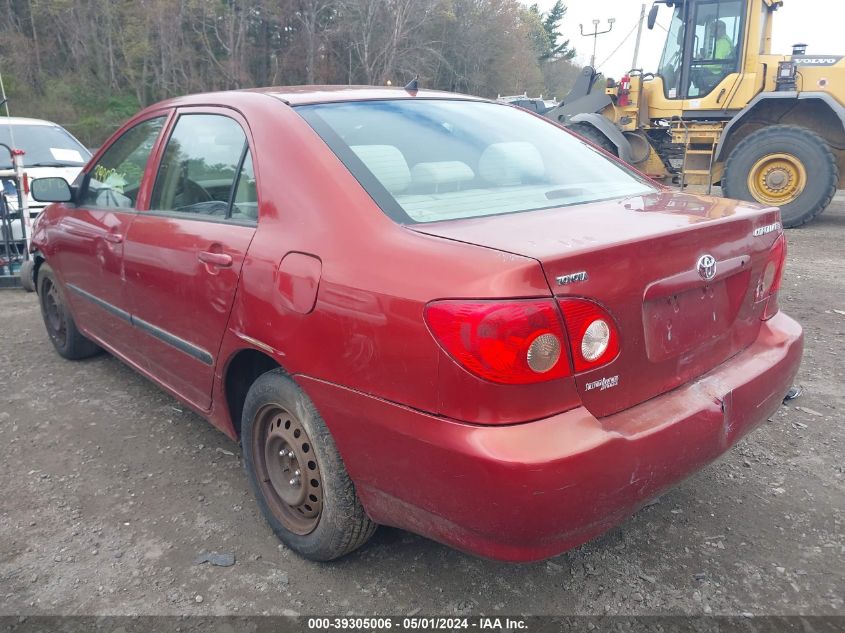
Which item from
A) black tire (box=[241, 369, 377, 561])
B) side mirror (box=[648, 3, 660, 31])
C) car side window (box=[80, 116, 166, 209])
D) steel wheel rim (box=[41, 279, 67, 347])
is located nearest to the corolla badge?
black tire (box=[241, 369, 377, 561])

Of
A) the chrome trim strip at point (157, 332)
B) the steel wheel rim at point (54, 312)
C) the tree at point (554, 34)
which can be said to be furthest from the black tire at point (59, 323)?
the tree at point (554, 34)

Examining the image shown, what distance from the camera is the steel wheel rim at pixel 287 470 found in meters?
2.25

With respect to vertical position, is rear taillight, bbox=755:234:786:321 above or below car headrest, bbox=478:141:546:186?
below

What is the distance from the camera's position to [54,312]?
4.52 metres

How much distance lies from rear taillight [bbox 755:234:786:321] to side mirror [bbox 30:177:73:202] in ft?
11.6

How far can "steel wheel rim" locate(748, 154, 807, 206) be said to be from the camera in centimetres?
941

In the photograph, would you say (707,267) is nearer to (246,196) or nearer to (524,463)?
(524,463)

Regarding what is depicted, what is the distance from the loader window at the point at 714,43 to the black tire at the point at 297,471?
400 inches

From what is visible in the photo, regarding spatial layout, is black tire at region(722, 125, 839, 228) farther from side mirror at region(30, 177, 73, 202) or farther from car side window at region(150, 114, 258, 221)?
side mirror at region(30, 177, 73, 202)

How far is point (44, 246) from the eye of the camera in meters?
4.22

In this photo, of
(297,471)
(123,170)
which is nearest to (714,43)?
(123,170)

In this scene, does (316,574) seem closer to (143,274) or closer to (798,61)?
(143,274)

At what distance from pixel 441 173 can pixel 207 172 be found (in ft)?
3.49

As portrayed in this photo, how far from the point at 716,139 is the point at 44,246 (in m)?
9.70
